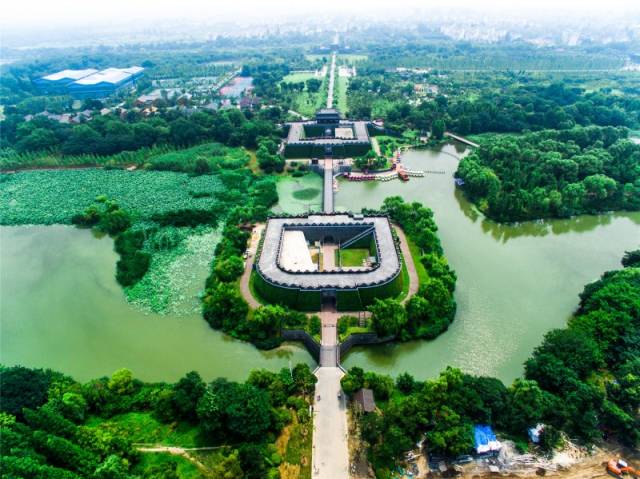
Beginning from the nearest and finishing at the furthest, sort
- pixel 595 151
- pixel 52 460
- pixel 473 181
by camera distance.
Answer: pixel 52 460, pixel 473 181, pixel 595 151

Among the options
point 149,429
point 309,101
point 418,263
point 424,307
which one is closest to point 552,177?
point 418,263

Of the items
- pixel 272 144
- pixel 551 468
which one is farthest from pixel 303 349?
pixel 272 144

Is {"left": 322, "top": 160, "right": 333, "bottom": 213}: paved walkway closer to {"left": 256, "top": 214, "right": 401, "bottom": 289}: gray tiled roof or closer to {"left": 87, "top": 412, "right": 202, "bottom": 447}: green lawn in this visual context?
{"left": 256, "top": 214, "right": 401, "bottom": 289}: gray tiled roof

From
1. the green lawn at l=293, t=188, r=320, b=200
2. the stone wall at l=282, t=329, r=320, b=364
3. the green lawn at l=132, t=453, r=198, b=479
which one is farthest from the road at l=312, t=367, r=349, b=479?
the green lawn at l=293, t=188, r=320, b=200

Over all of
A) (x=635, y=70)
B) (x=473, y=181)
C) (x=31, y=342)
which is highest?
(x=635, y=70)

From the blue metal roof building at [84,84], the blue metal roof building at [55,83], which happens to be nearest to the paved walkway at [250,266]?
the blue metal roof building at [84,84]

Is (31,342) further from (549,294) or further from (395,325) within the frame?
(549,294)
